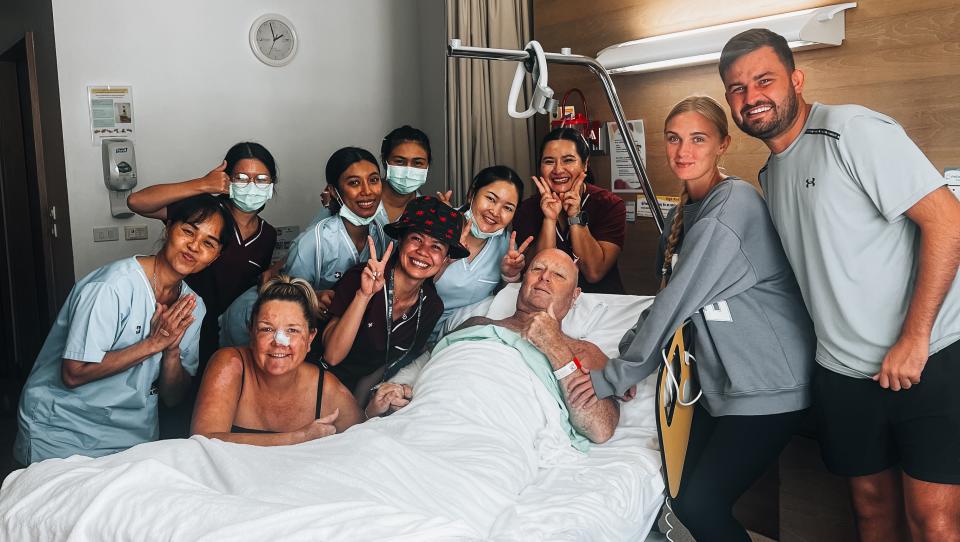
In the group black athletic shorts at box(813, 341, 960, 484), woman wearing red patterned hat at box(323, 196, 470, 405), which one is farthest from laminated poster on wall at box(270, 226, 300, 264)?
black athletic shorts at box(813, 341, 960, 484)

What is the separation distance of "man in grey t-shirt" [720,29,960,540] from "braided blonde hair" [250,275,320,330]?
129 centimetres

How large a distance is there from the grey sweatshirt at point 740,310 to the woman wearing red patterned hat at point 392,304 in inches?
31.9

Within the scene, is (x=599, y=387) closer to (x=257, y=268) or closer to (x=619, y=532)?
(x=619, y=532)

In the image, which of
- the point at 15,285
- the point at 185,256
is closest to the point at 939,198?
the point at 185,256

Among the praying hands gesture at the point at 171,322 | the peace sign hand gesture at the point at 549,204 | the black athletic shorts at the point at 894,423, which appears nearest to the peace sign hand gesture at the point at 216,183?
the praying hands gesture at the point at 171,322

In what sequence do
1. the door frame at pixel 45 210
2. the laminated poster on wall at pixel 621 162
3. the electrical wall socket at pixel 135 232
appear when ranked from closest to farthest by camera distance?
the laminated poster on wall at pixel 621 162 → the electrical wall socket at pixel 135 232 → the door frame at pixel 45 210

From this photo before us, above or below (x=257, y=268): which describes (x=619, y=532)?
below

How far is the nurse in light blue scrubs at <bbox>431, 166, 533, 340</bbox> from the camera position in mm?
2736

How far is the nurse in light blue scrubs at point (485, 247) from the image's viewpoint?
108 inches

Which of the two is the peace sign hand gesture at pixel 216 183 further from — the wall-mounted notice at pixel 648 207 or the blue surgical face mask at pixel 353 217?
the wall-mounted notice at pixel 648 207

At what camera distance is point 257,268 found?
2930mm

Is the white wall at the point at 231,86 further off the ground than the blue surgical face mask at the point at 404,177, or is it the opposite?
the white wall at the point at 231,86

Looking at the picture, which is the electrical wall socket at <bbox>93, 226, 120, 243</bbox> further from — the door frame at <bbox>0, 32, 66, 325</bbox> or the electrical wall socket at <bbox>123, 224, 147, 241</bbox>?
the door frame at <bbox>0, 32, 66, 325</bbox>

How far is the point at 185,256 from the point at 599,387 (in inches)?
50.7
